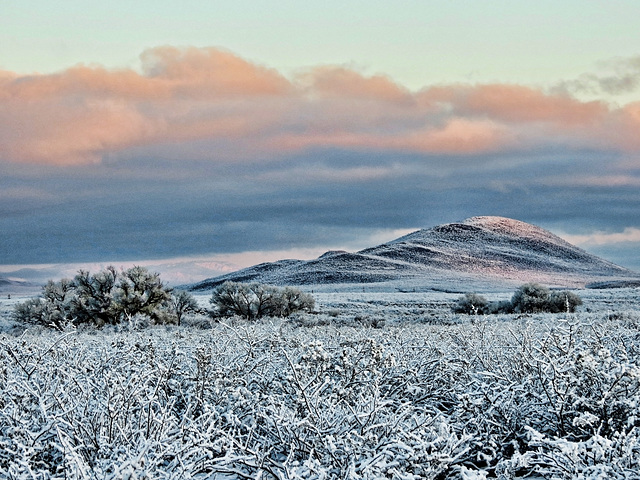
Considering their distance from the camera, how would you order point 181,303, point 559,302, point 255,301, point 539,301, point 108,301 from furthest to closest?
point 559,302
point 539,301
point 255,301
point 181,303
point 108,301

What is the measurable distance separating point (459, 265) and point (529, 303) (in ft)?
239

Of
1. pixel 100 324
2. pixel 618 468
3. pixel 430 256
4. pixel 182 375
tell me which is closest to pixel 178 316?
pixel 100 324

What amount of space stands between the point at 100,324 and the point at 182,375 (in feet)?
59.4

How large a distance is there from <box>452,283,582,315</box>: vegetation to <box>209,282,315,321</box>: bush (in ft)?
29.4

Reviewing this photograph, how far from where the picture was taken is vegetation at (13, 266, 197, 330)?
25578mm

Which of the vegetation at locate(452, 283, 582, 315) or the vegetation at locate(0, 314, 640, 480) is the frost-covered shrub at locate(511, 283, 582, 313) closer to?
the vegetation at locate(452, 283, 582, 315)

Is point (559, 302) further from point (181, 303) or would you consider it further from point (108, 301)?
point (108, 301)

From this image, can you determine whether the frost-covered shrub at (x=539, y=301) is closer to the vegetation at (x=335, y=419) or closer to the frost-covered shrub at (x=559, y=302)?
the frost-covered shrub at (x=559, y=302)

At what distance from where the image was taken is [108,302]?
85.1 ft

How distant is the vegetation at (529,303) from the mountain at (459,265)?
3576 cm

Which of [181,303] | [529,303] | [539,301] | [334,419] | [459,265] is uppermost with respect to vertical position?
[459,265]

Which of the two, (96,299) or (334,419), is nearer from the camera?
(334,419)

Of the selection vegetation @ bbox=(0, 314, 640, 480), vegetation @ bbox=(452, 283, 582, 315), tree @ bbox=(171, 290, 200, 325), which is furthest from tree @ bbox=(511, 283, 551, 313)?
vegetation @ bbox=(0, 314, 640, 480)

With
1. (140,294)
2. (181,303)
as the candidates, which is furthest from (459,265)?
(140,294)
